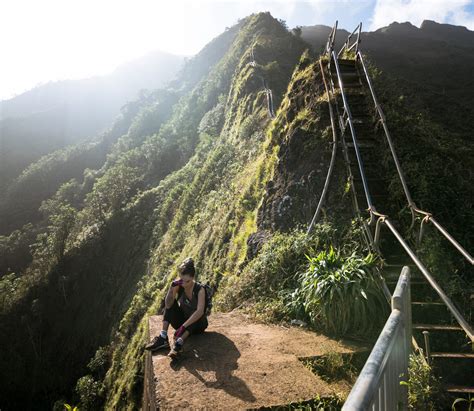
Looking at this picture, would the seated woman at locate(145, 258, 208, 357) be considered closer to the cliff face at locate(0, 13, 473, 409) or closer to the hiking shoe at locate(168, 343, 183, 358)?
the hiking shoe at locate(168, 343, 183, 358)

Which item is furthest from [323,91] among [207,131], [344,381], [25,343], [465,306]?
[25,343]

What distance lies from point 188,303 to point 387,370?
380cm

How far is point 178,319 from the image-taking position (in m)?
5.62

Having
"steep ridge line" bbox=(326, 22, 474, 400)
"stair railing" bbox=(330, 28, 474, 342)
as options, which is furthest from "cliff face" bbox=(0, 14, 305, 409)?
"stair railing" bbox=(330, 28, 474, 342)

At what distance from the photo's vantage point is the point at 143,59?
14725cm

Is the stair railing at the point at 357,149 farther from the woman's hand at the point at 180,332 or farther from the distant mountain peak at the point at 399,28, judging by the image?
the distant mountain peak at the point at 399,28

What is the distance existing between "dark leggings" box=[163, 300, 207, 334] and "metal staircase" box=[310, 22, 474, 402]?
252 cm

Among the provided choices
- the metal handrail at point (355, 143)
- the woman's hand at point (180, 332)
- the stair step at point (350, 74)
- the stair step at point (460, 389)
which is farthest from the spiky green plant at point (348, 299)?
the stair step at point (350, 74)

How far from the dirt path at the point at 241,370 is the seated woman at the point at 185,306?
181 millimetres

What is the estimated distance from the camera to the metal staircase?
464cm

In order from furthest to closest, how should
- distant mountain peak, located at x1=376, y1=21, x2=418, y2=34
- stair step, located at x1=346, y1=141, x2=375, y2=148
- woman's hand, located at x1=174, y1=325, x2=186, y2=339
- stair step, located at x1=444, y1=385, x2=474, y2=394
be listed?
1. distant mountain peak, located at x1=376, y1=21, x2=418, y2=34
2. stair step, located at x1=346, y1=141, x2=375, y2=148
3. woman's hand, located at x1=174, y1=325, x2=186, y2=339
4. stair step, located at x1=444, y1=385, x2=474, y2=394

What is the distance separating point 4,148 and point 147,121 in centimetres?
4342

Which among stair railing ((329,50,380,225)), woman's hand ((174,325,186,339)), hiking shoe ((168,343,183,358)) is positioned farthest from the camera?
stair railing ((329,50,380,225))

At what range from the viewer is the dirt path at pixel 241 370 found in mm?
4031
